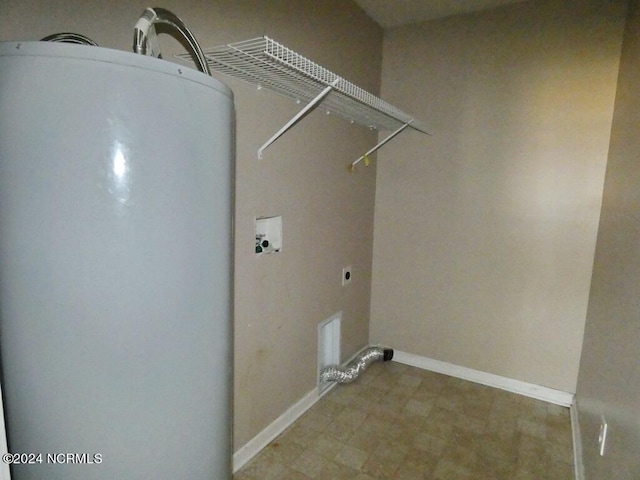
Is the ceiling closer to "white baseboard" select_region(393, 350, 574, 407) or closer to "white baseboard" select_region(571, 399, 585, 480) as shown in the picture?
"white baseboard" select_region(393, 350, 574, 407)

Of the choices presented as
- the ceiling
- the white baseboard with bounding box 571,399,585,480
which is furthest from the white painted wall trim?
the ceiling

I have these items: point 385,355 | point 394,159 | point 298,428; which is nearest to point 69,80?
point 298,428

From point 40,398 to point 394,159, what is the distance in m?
2.70

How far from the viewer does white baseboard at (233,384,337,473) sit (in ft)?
6.16

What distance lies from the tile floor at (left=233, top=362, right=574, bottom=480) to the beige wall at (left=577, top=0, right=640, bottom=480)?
0.25 meters

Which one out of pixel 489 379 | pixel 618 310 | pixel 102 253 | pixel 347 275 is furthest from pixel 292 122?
pixel 489 379

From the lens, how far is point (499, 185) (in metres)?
2.60

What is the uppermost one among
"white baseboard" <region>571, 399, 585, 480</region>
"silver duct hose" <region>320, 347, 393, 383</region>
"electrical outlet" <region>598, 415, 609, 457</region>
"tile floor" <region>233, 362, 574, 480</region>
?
"electrical outlet" <region>598, 415, 609, 457</region>

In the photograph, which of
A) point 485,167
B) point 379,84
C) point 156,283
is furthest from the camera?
point 379,84

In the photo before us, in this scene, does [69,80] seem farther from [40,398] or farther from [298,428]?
[298,428]

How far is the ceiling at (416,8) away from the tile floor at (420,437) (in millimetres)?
2745

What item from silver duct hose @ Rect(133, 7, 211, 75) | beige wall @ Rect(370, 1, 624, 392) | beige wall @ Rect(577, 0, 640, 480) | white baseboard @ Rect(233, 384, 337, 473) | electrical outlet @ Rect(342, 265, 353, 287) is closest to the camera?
silver duct hose @ Rect(133, 7, 211, 75)

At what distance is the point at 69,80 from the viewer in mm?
697

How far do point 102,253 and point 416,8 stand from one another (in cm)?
274
